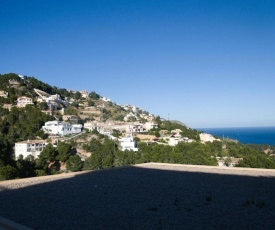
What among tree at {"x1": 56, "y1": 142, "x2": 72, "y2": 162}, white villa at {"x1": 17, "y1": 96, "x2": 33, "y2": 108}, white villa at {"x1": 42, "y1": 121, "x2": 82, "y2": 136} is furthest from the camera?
white villa at {"x1": 17, "y1": 96, "x2": 33, "y2": 108}

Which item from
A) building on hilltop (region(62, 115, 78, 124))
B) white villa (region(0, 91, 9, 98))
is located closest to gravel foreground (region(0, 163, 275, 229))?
building on hilltop (region(62, 115, 78, 124))

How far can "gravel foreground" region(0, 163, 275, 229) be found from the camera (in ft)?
15.9

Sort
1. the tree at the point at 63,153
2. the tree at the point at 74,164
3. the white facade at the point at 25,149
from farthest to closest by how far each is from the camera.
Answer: the white facade at the point at 25,149 → the tree at the point at 63,153 → the tree at the point at 74,164

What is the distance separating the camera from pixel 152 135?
165 feet

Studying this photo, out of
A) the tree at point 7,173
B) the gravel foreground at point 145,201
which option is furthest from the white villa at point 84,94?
the gravel foreground at point 145,201

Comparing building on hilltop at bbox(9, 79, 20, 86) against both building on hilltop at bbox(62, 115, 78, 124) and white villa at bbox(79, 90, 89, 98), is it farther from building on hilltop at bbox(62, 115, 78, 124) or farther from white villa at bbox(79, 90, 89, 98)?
white villa at bbox(79, 90, 89, 98)

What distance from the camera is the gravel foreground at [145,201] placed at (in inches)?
191

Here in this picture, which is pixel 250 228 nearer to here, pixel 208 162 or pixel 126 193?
pixel 126 193

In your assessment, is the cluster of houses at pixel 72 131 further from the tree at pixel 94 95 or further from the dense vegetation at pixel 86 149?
the tree at pixel 94 95

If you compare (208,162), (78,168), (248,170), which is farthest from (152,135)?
(248,170)

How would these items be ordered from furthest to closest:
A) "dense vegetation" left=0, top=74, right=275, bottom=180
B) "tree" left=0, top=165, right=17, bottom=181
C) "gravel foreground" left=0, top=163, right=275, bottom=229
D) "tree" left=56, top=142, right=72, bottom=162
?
"tree" left=56, top=142, right=72, bottom=162, "dense vegetation" left=0, top=74, right=275, bottom=180, "tree" left=0, top=165, right=17, bottom=181, "gravel foreground" left=0, top=163, right=275, bottom=229

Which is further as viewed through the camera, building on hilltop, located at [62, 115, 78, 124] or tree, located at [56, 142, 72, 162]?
building on hilltop, located at [62, 115, 78, 124]

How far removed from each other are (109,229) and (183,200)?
243 centimetres

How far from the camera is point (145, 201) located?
6.48 meters
